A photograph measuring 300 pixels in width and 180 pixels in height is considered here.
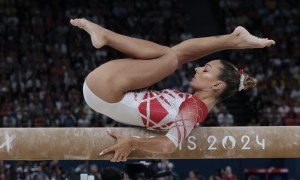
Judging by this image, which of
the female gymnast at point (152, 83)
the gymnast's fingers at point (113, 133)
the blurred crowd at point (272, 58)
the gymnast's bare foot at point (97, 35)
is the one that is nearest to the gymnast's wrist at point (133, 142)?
the female gymnast at point (152, 83)

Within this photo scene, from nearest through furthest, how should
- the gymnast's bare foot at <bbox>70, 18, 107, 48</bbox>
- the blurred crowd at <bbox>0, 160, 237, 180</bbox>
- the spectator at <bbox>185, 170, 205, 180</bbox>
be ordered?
the gymnast's bare foot at <bbox>70, 18, 107, 48</bbox> < the blurred crowd at <bbox>0, 160, 237, 180</bbox> < the spectator at <bbox>185, 170, 205, 180</bbox>

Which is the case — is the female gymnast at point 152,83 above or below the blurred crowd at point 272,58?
below

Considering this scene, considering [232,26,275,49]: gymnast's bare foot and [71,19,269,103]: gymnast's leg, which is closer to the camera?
[71,19,269,103]: gymnast's leg

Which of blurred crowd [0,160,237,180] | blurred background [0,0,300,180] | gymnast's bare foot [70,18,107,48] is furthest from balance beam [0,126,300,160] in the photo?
blurred background [0,0,300,180]

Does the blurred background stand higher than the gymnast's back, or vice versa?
the blurred background

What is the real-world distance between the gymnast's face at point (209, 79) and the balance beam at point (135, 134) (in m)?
0.38

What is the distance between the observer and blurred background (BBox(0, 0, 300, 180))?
11.2 meters

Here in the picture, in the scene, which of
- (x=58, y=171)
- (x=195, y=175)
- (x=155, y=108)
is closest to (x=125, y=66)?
(x=155, y=108)

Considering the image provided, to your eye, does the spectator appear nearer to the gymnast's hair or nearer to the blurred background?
the blurred background

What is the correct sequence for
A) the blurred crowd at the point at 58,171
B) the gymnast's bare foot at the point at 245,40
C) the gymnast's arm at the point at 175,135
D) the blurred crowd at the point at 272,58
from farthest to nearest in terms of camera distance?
the blurred crowd at the point at 272,58 < the blurred crowd at the point at 58,171 < the gymnast's bare foot at the point at 245,40 < the gymnast's arm at the point at 175,135

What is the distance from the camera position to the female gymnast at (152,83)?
4484 millimetres

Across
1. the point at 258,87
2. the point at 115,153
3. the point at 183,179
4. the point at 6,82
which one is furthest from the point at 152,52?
the point at 258,87

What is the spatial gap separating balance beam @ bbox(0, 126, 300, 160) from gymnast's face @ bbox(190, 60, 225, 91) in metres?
0.38

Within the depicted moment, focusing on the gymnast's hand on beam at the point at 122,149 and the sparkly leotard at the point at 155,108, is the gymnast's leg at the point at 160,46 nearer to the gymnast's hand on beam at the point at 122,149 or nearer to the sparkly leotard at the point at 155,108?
the sparkly leotard at the point at 155,108
